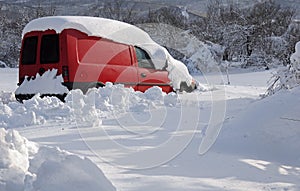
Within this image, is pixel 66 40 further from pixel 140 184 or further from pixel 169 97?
pixel 140 184

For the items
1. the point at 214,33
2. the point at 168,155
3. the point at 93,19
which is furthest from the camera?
the point at 214,33

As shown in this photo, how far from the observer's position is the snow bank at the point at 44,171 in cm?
297

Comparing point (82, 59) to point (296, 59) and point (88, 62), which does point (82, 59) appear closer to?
point (88, 62)

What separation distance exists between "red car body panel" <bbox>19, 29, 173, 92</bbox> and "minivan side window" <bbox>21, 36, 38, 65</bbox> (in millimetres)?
21

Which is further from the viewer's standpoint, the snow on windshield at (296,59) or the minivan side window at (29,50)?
the minivan side window at (29,50)

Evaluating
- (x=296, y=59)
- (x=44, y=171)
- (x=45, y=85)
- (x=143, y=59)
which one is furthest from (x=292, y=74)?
(x=44, y=171)

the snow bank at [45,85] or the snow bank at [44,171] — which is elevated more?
the snow bank at [44,171]

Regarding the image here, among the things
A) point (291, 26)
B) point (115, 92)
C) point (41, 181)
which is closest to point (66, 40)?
point (115, 92)

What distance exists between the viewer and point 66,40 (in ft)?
26.6

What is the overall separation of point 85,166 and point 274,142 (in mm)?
2938

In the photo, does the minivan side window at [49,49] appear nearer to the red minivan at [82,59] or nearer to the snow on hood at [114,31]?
the red minivan at [82,59]

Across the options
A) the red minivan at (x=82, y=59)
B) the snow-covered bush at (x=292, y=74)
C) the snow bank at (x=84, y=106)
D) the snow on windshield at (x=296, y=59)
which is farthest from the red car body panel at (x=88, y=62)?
the snow on windshield at (x=296, y=59)

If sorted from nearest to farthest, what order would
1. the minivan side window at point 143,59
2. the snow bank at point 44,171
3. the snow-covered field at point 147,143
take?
the snow bank at point 44,171
the snow-covered field at point 147,143
the minivan side window at point 143,59

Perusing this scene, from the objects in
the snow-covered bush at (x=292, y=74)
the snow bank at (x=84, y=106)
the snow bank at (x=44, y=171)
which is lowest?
Answer: the snow bank at (x=84, y=106)
